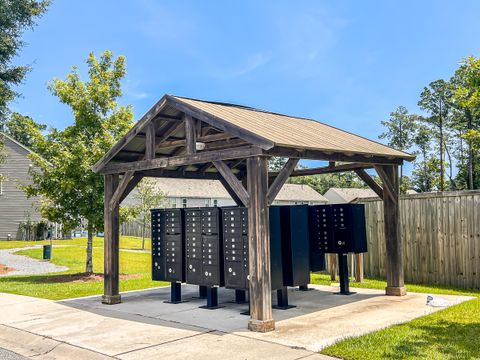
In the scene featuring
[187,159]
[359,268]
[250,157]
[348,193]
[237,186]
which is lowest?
[359,268]

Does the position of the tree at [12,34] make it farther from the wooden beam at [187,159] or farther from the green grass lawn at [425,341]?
the green grass lawn at [425,341]

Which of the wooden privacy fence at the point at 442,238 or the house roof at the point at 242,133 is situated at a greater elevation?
the house roof at the point at 242,133

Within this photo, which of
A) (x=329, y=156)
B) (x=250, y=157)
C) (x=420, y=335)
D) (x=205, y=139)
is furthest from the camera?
Result: (x=205, y=139)

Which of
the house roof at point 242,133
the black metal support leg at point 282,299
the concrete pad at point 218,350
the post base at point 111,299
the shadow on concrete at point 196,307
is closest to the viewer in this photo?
the concrete pad at point 218,350

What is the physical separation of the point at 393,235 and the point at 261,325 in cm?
425

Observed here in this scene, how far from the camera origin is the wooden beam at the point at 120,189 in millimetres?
9570

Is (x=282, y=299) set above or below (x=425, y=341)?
above

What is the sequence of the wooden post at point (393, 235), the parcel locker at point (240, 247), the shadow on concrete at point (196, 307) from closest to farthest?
the shadow on concrete at point (196, 307) < the parcel locker at point (240, 247) < the wooden post at point (393, 235)

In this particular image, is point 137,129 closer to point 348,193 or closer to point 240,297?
point 240,297

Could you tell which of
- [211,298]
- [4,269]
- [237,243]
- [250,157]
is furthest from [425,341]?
[4,269]

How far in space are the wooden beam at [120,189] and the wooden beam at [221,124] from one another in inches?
72.7

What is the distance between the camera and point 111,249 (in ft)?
32.5

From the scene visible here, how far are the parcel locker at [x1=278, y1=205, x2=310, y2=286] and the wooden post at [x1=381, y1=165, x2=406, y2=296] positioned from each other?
2.03m

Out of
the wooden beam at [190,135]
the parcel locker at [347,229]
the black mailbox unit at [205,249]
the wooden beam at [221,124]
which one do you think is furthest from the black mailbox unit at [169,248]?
the parcel locker at [347,229]
